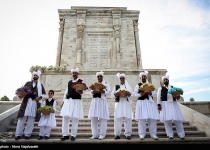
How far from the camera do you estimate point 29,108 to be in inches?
212

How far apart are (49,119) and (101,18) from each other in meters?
13.2

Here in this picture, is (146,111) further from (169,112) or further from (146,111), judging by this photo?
(169,112)

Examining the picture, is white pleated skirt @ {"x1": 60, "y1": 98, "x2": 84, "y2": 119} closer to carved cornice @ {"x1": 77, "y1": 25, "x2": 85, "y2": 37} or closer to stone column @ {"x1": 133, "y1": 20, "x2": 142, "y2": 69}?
stone column @ {"x1": 133, "y1": 20, "x2": 142, "y2": 69}

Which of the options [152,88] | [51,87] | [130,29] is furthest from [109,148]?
[130,29]

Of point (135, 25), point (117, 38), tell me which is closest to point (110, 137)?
point (117, 38)

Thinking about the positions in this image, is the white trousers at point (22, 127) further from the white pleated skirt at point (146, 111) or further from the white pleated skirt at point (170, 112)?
the white pleated skirt at point (170, 112)

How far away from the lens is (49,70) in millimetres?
10305

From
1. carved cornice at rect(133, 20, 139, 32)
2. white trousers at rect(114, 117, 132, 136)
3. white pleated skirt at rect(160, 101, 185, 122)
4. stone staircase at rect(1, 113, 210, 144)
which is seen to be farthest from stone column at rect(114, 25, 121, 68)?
white trousers at rect(114, 117, 132, 136)

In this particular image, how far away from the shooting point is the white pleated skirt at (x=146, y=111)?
16.6ft

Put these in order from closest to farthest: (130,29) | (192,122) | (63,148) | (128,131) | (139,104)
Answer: (63,148), (128,131), (139,104), (192,122), (130,29)

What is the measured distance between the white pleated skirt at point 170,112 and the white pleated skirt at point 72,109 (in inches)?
109

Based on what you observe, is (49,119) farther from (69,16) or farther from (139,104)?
(69,16)

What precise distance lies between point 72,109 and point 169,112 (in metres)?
3.18

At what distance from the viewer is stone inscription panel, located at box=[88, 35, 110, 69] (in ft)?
47.6
